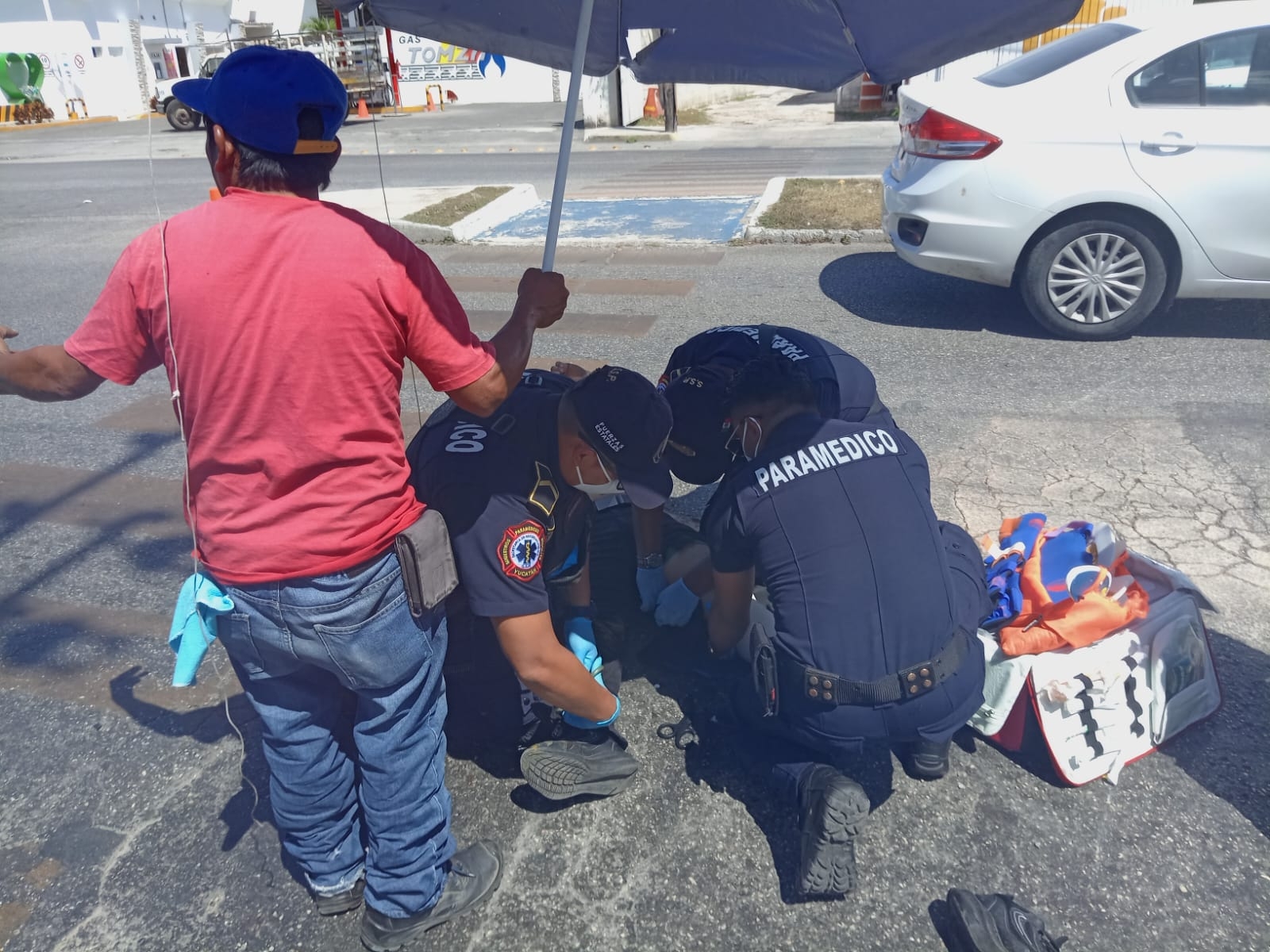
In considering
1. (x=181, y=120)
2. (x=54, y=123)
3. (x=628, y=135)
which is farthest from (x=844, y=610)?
(x=54, y=123)

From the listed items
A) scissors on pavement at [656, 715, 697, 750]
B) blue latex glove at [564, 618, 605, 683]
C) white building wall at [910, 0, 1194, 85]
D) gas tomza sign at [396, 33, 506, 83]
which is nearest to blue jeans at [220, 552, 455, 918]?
blue latex glove at [564, 618, 605, 683]

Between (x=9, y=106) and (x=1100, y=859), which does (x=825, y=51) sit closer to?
(x=1100, y=859)

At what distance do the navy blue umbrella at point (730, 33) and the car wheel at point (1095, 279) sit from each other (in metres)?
3.54

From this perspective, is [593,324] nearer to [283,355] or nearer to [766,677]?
[766,677]

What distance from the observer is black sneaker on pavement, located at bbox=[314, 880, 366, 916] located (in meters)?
2.33

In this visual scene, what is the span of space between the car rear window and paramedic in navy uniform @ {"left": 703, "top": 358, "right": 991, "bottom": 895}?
14.3 ft

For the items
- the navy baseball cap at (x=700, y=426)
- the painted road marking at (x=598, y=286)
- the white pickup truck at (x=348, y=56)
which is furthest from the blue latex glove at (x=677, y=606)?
the painted road marking at (x=598, y=286)

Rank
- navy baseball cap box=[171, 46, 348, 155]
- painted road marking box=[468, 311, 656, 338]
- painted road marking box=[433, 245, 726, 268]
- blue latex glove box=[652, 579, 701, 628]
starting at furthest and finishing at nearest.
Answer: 1. painted road marking box=[433, 245, 726, 268]
2. painted road marking box=[468, 311, 656, 338]
3. blue latex glove box=[652, 579, 701, 628]
4. navy baseball cap box=[171, 46, 348, 155]

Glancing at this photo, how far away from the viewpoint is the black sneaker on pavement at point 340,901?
2334 millimetres

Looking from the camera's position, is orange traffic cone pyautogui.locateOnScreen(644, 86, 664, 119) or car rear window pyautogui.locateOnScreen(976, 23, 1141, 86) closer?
car rear window pyautogui.locateOnScreen(976, 23, 1141, 86)

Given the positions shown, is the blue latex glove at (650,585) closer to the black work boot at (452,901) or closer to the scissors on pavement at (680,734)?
the scissors on pavement at (680,734)

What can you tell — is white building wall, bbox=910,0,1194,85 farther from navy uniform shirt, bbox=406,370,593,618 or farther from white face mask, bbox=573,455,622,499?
navy uniform shirt, bbox=406,370,593,618

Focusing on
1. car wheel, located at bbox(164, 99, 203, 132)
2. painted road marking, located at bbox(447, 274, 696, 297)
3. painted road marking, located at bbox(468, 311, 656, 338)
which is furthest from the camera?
car wheel, located at bbox(164, 99, 203, 132)

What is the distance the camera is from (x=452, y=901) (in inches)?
91.0
